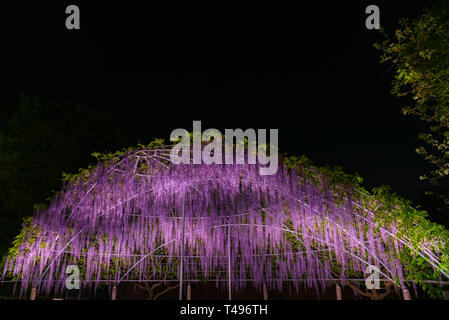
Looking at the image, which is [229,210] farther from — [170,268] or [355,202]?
[355,202]

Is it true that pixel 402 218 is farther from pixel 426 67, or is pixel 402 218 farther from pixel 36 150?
pixel 36 150

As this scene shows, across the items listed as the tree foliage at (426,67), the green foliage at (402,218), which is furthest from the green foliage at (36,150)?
the tree foliage at (426,67)

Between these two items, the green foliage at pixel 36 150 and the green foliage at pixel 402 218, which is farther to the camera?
the green foliage at pixel 36 150

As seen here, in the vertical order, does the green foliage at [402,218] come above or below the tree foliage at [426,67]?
below

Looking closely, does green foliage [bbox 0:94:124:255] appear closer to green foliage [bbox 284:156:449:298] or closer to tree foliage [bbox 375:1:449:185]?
green foliage [bbox 284:156:449:298]

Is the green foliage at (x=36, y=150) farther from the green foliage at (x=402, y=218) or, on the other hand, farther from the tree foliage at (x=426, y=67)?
the tree foliage at (x=426, y=67)

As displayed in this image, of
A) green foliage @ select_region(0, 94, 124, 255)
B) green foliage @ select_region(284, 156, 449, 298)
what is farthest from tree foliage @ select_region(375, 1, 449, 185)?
green foliage @ select_region(0, 94, 124, 255)

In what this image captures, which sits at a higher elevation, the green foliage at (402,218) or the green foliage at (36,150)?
the green foliage at (36,150)

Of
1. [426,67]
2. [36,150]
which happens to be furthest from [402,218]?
[36,150]

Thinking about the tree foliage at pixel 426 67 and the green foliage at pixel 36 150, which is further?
the green foliage at pixel 36 150

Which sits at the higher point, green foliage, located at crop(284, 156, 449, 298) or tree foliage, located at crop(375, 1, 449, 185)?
tree foliage, located at crop(375, 1, 449, 185)
